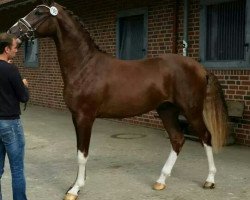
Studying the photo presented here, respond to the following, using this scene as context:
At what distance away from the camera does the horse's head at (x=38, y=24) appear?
16.7 feet

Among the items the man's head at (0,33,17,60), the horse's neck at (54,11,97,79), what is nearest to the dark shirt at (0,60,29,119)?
the man's head at (0,33,17,60)

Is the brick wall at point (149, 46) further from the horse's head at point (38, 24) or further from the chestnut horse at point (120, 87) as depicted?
the horse's head at point (38, 24)

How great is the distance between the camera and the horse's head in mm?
5102

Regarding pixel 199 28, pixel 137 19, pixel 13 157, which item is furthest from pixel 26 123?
pixel 13 157

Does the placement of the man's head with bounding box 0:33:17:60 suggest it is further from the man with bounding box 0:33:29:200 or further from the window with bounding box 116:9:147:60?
the window with bounding box 116:9:147:60

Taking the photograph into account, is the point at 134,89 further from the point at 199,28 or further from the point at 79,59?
the point at 199,28

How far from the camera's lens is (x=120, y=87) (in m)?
5.38

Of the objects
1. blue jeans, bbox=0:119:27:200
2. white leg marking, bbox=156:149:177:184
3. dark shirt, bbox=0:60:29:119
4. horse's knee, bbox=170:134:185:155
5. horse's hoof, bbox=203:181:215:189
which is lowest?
horse's hoof, bbox=203:181:215:189

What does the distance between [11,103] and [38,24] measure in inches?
54.2

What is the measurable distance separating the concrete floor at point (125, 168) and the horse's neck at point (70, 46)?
1.46m

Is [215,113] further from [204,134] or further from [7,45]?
[7,45]

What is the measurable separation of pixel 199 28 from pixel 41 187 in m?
5.11

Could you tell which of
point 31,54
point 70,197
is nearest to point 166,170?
point 70,197

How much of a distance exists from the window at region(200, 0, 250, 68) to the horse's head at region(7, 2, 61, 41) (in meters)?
4.14
